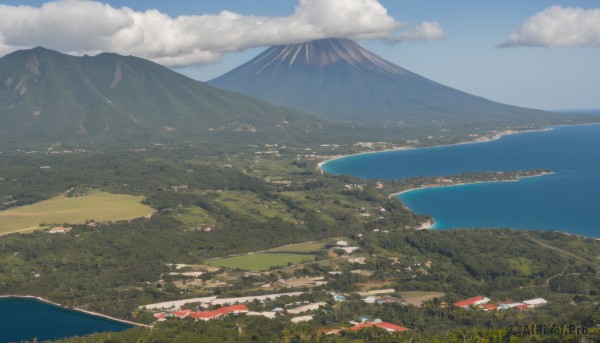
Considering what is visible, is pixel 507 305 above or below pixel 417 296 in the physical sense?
above

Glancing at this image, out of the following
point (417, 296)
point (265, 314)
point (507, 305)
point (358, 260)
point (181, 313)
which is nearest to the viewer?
point (265, 314)

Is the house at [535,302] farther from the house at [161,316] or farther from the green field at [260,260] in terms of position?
the house at [161,316]

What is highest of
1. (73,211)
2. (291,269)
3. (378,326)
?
(378,326)

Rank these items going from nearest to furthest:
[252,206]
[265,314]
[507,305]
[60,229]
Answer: [265,314]
[507,305]
[60,229]
[252,206]

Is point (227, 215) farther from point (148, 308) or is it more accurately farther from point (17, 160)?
point (17, 160)

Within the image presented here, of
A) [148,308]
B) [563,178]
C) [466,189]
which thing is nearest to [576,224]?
[466,189]

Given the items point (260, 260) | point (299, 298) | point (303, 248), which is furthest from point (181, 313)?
point (303, 248)

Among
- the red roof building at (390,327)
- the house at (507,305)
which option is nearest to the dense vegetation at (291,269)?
the red roof building at (390,327)

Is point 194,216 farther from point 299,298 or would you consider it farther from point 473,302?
point 473,302
